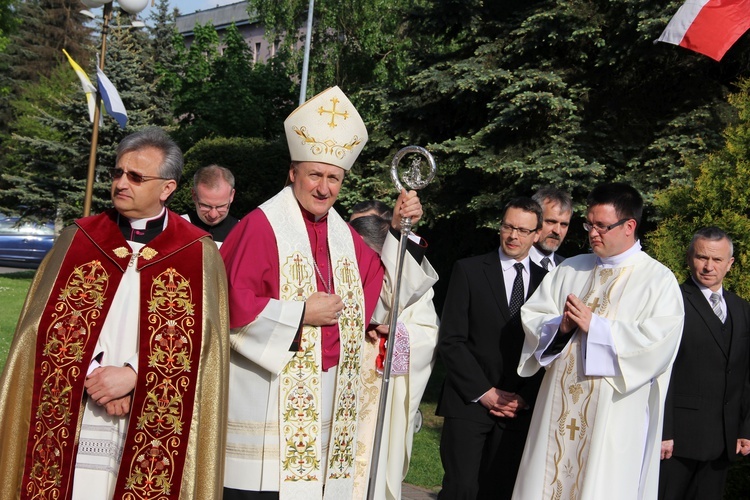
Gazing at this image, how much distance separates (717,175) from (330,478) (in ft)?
14.7

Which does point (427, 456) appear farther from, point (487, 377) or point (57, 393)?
point (57, 393)

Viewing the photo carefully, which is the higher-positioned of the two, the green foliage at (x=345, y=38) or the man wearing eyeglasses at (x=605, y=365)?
the green foliage at (x=345, y=38)

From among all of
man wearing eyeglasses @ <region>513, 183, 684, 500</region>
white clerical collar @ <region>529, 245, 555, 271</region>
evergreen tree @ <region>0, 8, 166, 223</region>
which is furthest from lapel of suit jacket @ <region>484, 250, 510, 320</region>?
evergreen tree @ <region>0, 8, 166, 223</region>

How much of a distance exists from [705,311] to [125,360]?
3714 millimetres

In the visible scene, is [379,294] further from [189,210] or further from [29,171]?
[29,171]

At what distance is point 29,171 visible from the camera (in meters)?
26.0

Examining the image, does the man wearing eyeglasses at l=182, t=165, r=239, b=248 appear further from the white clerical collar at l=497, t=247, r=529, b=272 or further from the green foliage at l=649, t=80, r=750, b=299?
the green foliage at l=649, t=80, r=750, b=299

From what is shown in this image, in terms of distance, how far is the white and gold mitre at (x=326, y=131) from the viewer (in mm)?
4691

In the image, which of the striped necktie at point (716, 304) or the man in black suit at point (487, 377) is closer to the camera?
the man in black suit at point (487, 377)

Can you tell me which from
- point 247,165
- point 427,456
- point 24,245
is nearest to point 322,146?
point 427,456

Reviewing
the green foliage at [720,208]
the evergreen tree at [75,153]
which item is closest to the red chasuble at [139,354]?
the green foliage at [720,208]

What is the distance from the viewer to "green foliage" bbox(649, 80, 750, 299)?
7113 millimetres

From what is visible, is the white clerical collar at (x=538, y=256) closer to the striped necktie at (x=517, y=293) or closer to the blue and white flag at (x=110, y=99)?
the striped necktie at (x=517, y=293)

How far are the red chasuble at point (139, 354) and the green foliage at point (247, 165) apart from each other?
17.8 metres
